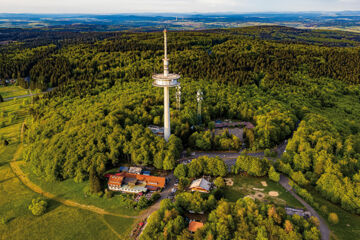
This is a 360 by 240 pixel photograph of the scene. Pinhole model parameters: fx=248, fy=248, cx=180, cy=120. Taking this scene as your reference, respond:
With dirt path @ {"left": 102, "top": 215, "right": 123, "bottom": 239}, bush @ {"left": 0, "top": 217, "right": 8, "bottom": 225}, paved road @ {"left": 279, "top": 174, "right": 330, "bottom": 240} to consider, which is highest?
paved road @ {"left": 279, "top": 174, "right": 330, "bottom": 240}

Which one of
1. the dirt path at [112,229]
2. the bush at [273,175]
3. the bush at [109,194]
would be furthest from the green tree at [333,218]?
the bush at [109,194]

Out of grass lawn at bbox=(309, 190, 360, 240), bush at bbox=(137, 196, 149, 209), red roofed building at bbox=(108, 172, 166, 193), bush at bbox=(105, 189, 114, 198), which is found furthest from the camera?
red roofed building at bbox=(108, 172, 166, 193)

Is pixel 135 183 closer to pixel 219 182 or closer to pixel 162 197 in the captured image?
pixel 162 197

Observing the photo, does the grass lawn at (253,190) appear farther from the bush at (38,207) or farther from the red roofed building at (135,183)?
the bush at (38,207)

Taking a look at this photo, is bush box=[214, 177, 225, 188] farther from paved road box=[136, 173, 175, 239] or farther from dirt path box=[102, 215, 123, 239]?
dirt path box=[102, 215, 123, 239]

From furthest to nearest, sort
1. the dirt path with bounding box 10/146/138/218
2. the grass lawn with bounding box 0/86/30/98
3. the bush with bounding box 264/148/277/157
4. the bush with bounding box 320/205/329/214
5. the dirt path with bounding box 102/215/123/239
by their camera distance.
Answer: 1. the grass lawn with bounding box 0/86/30/98
2. the bush with bounding box 264/148/277/157
3. the dirt path with bounding box 10/146/138/218
4. the bush with bounding box 320/205/329/214
5. the dirt path with bounding box 102/215/123/239

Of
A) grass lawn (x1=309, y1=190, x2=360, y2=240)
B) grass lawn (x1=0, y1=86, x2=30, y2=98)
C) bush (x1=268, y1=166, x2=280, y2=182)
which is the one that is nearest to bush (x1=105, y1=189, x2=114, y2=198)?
bush (x1=268, y1=166, x2=280, y2=182)
